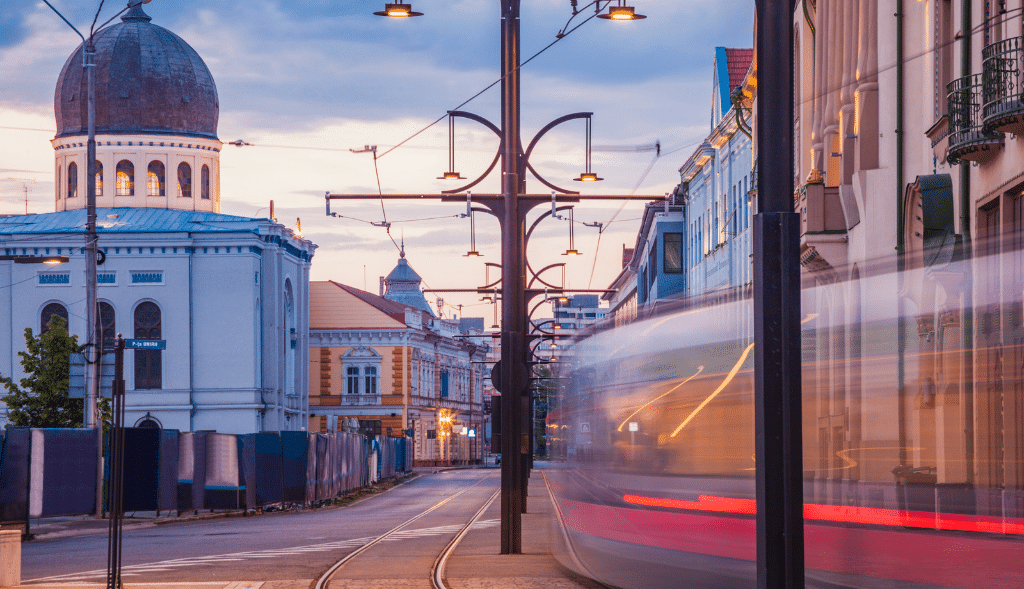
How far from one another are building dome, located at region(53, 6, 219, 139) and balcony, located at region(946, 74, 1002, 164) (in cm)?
6925

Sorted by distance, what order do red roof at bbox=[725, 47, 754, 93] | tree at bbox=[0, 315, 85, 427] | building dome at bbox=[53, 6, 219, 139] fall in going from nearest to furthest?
tree at bbox=[0, 315, 85, 427], red roof at bbox=[725, 47, 754, 93], building dome at bbox=[53, 6, 219, 139]

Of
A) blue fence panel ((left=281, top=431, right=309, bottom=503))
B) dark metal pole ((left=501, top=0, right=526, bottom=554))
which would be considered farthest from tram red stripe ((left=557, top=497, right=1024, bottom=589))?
blue fence panel ((left=281, top=431, right=309, bottom=503))

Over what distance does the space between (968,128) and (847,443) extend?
11428 millimetres

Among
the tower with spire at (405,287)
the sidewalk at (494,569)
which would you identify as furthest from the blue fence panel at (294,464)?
the tower with spire at (405,287)

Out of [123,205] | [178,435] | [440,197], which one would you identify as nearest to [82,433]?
[178,435]

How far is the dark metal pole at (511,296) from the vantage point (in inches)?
806

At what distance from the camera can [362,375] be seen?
109375 millimetres

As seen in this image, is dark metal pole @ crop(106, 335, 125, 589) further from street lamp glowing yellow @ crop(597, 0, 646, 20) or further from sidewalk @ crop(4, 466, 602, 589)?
street lamp glowing yellow @ crop(597, 0, 646, 20)

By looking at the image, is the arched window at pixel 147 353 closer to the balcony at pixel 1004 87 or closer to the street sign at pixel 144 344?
the street sign at pixel 144 344

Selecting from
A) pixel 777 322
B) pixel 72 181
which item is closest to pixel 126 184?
pixel 72 181

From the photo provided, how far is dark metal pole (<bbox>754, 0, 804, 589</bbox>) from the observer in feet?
27.7

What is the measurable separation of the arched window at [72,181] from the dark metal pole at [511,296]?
69233 millimetres

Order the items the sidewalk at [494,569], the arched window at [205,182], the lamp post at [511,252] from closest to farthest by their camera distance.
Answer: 1. the sidewalk at [494,569]
2. the lamp post at [511,252]
3. the arched window at [205,182]

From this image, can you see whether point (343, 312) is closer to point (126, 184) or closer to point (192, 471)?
point (126, 184)
